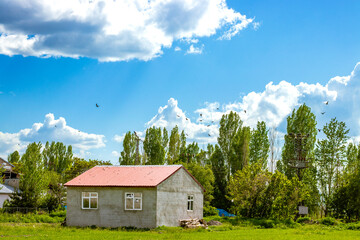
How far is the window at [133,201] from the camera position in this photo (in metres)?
31.4

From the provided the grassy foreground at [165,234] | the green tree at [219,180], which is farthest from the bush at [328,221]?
the green tree at [219,180]

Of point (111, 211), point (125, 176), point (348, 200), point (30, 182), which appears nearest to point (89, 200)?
point (111, 211)

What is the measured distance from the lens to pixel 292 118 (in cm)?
5184

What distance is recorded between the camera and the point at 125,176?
109 ft

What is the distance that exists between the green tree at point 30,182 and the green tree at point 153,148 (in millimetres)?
23275

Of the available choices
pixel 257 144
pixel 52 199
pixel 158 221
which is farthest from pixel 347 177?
pixel 52 199

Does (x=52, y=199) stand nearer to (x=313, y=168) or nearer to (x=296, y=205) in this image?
(x=296, y=205)

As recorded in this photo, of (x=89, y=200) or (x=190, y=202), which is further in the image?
(x=190, y=202)

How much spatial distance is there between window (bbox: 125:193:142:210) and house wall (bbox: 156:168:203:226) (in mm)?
1469

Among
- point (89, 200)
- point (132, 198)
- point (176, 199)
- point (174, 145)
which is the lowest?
point (89, 200)

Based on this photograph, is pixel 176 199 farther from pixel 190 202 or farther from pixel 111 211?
pixel 111 211

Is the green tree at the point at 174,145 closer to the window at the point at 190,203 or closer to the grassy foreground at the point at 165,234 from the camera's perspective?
the window at the point at 190,203

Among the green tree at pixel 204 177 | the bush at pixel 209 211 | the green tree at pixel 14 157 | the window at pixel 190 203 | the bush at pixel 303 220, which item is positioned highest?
the green tree at pixel 14 157

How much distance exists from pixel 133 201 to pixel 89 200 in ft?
12.4
